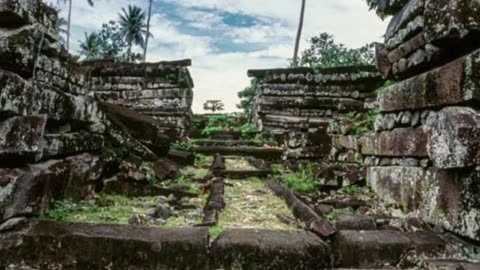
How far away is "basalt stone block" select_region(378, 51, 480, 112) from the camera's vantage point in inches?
81.0

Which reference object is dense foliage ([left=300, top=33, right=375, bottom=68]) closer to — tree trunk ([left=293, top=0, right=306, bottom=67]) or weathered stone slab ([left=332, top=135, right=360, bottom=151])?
tree trunk ([left=293, top=0, right=306, bottom=67])

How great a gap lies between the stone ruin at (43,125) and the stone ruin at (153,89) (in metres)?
6.43

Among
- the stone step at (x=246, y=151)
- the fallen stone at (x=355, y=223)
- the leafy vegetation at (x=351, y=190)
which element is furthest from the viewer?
the stone step at (x=246, y=151)

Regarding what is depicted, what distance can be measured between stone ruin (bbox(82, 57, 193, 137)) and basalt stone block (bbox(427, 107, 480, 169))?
8.89 metres

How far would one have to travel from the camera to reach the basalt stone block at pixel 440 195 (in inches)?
78.4

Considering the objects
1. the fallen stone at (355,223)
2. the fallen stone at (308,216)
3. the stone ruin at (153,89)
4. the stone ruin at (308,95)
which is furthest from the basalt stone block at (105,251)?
the stone ruin at (153,89)

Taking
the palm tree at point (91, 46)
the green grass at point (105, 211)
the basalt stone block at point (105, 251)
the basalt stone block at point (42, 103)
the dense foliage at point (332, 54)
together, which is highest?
the palm tree at point (91, 46)

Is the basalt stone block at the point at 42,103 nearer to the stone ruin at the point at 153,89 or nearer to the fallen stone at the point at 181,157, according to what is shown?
the fallen stone at the point at 181,157

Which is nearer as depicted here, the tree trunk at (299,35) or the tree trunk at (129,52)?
the tree trunk at (299,35)

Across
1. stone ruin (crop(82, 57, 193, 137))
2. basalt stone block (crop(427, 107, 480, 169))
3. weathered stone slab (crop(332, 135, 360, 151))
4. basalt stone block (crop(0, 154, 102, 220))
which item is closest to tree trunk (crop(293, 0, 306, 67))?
stone ruin (crop(82, 57, 193, 137))

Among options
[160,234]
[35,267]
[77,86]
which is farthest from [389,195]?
[77,86]

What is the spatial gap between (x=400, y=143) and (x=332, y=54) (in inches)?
846

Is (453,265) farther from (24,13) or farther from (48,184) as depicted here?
(24,13)

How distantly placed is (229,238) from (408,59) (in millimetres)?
2032
